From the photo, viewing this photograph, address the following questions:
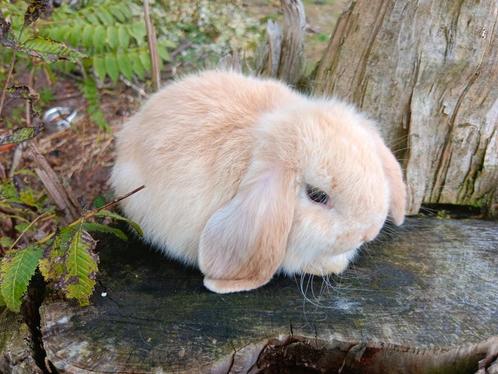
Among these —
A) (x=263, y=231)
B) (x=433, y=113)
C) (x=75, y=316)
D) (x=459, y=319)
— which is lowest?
(x=75, y=316)

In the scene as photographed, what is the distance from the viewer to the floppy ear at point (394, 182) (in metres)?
2.19

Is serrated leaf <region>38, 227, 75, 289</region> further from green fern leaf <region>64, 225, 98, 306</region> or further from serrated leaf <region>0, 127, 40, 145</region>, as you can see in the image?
serrated leaf <region>0, 127, 40, 145</region>

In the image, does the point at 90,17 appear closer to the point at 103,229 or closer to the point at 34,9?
the point at 34,9

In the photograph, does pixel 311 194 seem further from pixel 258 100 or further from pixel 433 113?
pixel 433 113

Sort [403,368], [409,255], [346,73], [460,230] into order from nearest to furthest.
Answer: [403,368], [409,255], [460,230], [346,73]

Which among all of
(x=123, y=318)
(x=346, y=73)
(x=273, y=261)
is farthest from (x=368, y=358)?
(x=346, y=73)

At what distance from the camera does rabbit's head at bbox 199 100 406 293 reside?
1886 millimetres

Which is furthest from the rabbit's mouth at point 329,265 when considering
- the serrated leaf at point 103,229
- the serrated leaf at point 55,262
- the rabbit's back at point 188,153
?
the serrated leaf at point 55,262

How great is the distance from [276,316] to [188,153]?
2.33ft

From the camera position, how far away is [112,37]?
3.56 meters

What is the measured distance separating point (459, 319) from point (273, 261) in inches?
26.9

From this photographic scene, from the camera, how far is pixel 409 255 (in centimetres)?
224

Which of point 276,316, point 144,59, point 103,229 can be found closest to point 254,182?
point 276,316

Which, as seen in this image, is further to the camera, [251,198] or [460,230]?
[460,230]
